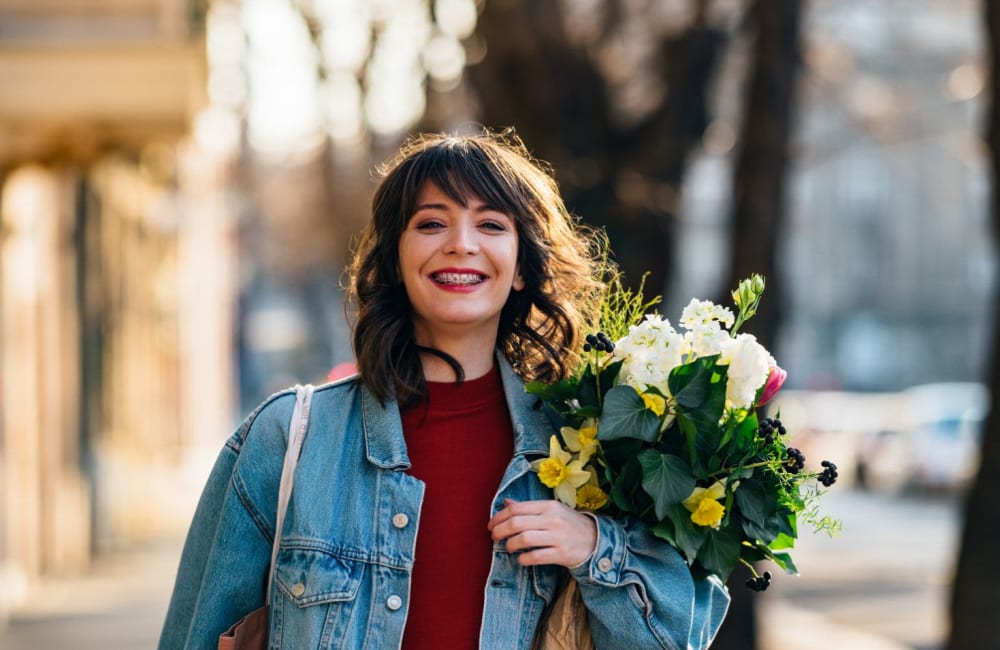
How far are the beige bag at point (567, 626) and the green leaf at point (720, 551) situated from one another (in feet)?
0.84

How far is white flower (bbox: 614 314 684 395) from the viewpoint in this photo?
9.76ft

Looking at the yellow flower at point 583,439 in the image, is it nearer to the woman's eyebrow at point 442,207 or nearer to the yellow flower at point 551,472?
the yellow flower at point 551,472

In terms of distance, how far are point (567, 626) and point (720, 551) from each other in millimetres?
329

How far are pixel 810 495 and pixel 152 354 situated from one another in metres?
21.7

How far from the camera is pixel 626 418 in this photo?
2.93m

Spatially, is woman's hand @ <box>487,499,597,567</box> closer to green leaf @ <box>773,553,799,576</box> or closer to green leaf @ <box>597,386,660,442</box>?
green leaf @ <box>597,386,660,442</box>

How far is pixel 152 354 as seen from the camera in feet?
78.3

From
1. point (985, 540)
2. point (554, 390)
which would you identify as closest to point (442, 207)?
point (554, 390)

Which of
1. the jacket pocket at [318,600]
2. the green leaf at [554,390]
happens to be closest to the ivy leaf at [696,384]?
the green leaf at [554,390]

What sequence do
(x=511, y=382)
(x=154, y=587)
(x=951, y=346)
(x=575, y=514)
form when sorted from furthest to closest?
(x=951, y=346) < (x=154, y=587) < (x=511, y=382) < (x=575, y=514)

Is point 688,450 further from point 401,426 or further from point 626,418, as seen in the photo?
point 401,426

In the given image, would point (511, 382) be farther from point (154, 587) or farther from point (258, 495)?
point (154, 587)

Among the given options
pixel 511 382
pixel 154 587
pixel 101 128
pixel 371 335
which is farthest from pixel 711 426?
pixel 154 587

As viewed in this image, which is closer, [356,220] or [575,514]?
[575,514]
